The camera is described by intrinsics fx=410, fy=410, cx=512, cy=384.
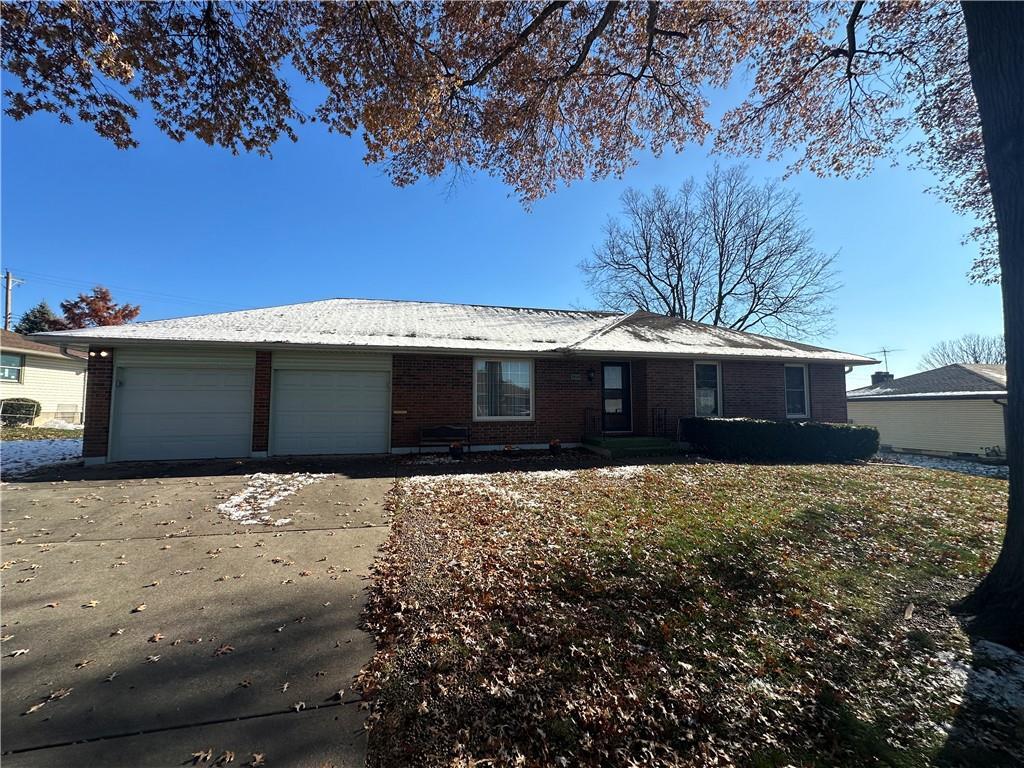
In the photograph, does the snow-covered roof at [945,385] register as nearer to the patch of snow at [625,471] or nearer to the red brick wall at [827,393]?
the red brick wall at [827,393]

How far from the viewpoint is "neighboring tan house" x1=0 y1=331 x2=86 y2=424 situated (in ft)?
57.6

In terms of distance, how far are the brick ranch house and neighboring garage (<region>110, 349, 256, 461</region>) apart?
0.02 m

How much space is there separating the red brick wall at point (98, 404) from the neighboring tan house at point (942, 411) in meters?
24.6

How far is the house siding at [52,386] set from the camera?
711 inches

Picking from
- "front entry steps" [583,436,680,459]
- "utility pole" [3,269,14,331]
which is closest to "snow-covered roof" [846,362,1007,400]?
"front entry steps" [583,436,680,459]

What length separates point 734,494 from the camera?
6.82 metres

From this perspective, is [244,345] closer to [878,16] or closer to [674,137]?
[674,137]

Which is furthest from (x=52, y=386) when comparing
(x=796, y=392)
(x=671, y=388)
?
(x=796, y=392)

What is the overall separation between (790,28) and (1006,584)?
908cm

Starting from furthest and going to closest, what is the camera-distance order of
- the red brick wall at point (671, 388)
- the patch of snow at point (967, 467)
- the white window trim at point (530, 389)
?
the red brick wall at point (671, 388), the patch of snow at point (967, 467), the white window trim at point (530, 389)

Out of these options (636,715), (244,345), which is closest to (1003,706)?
(636,715)

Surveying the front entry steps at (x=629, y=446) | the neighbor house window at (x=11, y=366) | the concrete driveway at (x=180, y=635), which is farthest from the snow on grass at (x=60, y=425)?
the front entry steps at (x=629, y=446)

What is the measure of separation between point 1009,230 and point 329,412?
36.3 ft

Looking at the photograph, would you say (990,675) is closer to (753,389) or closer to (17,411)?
(753,389)
